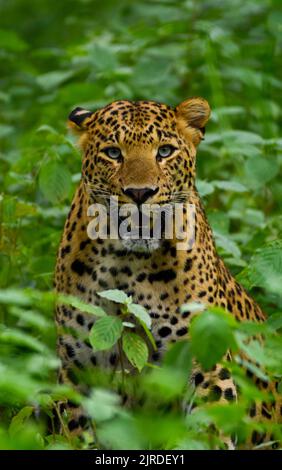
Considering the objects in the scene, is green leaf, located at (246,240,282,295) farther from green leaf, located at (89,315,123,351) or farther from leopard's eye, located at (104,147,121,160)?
leopard's eye, located at (104,147,121,160)

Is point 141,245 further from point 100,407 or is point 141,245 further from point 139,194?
point 100,407

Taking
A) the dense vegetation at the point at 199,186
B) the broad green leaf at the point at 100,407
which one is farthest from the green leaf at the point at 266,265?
the broad green leaf at the point at 100,407

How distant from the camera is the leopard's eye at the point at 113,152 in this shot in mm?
7508

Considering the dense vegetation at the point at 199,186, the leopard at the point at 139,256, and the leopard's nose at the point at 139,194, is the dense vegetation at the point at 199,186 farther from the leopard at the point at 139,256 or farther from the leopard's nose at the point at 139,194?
the leopard's nose at the point at 139,194

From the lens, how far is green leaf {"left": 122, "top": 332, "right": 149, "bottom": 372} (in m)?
6.43

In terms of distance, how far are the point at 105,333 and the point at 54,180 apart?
98.6 inches

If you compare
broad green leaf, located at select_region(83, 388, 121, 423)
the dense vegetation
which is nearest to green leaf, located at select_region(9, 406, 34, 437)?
the dense vegetation

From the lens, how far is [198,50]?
1227cm

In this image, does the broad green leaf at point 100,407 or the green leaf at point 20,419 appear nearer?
the broad green leaf at point 100,407

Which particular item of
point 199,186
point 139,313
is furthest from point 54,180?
point 139,313

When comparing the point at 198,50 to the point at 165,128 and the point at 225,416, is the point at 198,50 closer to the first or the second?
the point at 165,128

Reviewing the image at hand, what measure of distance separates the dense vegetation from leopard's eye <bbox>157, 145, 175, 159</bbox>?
0.77 meters

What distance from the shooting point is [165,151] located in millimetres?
7523

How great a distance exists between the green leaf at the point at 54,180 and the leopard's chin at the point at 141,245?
1198mm
